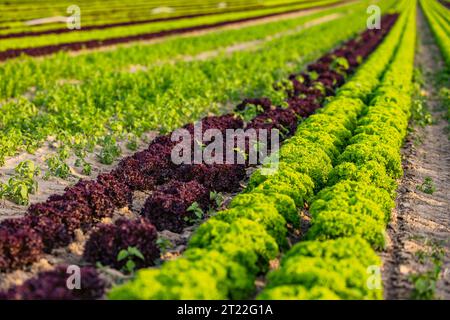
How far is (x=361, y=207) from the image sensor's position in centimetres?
811

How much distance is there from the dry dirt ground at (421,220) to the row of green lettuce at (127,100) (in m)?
5.00

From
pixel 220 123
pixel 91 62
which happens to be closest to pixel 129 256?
pixel 220 123

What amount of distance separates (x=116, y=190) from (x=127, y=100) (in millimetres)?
6905

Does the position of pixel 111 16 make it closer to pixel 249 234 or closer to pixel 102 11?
pixel 102 11

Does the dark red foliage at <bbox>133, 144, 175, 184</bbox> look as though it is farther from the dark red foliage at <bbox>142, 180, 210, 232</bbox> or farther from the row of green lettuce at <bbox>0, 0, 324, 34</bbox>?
the row of green lettuce at <bbox>0, 0, 324, 34</bbox>

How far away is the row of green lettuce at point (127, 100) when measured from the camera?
13102mm

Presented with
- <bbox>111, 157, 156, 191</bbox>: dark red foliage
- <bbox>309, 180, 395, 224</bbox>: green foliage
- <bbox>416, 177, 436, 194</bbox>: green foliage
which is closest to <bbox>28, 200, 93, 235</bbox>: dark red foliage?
<bbox>111, 157, 156, 191</bbox>: dark red foliage

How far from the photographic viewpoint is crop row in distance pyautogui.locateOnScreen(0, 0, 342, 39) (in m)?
33.6

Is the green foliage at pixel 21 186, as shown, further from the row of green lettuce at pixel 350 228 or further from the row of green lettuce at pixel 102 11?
the row of green lettuce at pixel 102 11

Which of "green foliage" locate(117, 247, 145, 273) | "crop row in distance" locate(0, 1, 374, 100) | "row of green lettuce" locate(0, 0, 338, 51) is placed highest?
A: "row of green lettuce" locate(0, 0, 338, 51)

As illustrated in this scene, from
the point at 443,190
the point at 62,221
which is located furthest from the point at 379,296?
the point at 443,190

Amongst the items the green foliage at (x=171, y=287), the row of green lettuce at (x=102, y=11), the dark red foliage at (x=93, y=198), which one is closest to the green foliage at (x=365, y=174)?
the dark red foliage at (x=93, y=198)

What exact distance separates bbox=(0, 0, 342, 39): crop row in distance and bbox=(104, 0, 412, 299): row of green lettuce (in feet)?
81.8

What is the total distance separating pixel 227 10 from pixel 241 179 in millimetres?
49271
